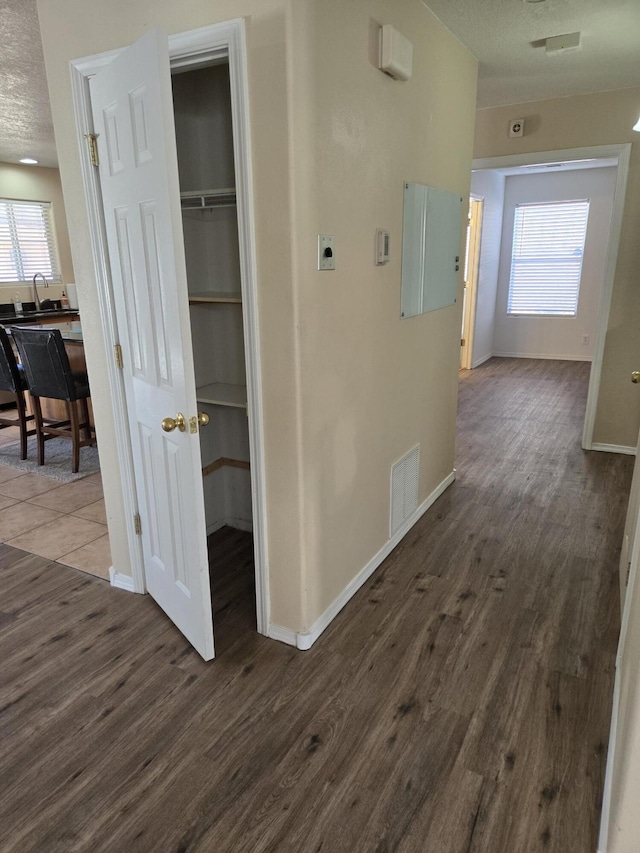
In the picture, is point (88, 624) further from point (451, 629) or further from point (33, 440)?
point (33, 440)

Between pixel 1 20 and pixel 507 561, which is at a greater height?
pixel 1 20

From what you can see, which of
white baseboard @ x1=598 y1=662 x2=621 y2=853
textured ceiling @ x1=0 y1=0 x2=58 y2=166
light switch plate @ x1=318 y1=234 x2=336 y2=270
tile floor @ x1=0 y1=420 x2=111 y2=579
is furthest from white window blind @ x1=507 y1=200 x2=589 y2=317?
white baseboard @ x1=598 y1=662 x2=621 y2=853

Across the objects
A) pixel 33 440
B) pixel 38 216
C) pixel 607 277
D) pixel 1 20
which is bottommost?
pixel 33 440

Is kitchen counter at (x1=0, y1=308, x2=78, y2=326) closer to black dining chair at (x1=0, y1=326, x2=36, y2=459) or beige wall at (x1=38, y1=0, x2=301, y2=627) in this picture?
black dining chair at (x1=0, y1=326, x2=36, y2=459)

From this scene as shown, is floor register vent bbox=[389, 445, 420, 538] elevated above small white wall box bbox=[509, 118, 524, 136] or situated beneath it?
situated beneath

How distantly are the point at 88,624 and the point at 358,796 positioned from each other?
4.47ft

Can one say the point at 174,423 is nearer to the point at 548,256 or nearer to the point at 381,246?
the point at 381,246

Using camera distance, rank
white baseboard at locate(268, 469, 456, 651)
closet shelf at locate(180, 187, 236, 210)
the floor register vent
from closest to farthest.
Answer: white baseboard at locate(268, 469, 456, 651) < closet shelf at locate(180, 187, 236, 210) < the floor register vent

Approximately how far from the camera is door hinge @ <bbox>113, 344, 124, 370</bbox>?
7.45ft

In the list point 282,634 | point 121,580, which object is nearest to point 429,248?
point 282,634

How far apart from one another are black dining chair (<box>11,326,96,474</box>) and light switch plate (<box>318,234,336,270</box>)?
8.29ft

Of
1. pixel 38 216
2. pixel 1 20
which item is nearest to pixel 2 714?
pixel 1 20

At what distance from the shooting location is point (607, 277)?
4086 mm

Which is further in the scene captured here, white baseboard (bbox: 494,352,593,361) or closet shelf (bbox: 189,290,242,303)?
white baseboard (bbox: 494,352,593,361)
